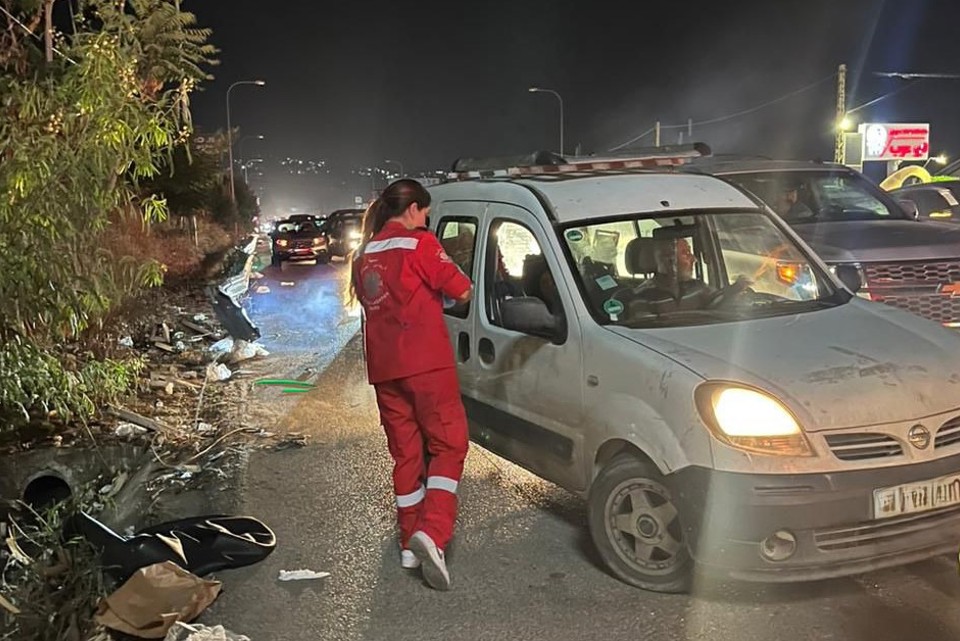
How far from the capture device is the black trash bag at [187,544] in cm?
445

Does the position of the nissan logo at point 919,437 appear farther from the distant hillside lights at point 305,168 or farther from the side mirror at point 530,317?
the distant hillside lights at point 305,168

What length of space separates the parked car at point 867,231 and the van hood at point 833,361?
2441 millimetres

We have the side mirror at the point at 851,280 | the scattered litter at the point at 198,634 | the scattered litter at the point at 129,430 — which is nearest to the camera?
the scattered litter at the point at 198,634

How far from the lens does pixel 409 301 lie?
436 cm

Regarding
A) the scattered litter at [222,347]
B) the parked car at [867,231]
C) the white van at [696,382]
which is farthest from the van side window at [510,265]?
the scattered litter at [222,347]

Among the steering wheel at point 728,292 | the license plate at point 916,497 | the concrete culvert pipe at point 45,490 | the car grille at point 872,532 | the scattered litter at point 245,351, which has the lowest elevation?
the concrete culvert pipe at point 45,490

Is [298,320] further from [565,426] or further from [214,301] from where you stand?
[565,426]

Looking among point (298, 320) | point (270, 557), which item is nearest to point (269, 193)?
point (298, 320)

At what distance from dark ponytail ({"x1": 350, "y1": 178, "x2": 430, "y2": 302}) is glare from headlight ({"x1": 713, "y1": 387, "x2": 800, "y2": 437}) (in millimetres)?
1767

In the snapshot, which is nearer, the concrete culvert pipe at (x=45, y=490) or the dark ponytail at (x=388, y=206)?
the dark ponytail at (x=388, y=206)

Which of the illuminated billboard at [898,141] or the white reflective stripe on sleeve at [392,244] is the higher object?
the illuminated billboard at [898,141]

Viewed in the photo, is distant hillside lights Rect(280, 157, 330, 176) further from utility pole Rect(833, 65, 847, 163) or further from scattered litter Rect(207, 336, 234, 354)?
scattered litter Rect(207, 336, 234, 354)

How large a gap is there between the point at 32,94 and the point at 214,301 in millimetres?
8396

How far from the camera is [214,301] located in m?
14.0
